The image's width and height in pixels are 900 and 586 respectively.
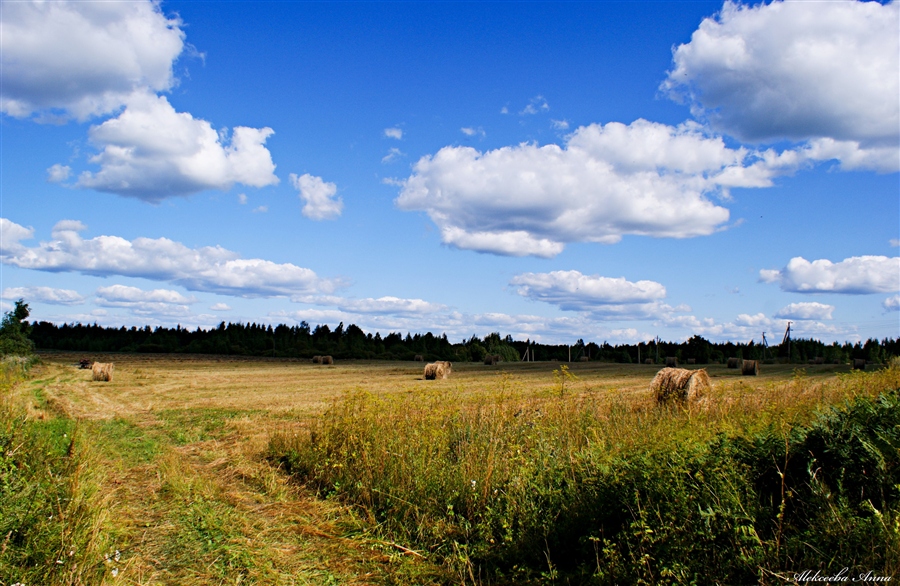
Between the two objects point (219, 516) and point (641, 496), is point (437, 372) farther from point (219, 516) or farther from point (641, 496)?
point (641, 496)

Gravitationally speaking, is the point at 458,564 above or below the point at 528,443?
below

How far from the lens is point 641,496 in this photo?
525 cm

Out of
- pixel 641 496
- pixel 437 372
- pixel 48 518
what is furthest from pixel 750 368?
pixel 48 518

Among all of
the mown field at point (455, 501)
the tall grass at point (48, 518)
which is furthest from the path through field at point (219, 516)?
the tall grass at point (48, 518)

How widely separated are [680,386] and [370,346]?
54362mm

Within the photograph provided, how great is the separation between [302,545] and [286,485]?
2221 millimetres

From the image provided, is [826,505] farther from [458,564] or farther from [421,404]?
[421,404]

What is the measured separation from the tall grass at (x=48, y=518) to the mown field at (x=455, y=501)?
23mm

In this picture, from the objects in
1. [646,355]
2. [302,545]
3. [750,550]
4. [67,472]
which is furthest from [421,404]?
[646,355]

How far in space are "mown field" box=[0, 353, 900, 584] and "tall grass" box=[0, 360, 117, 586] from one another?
0.08 ft

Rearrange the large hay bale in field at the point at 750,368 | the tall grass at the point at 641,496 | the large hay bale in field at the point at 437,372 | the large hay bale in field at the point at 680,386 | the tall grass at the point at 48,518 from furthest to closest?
the large hay bale in field at the point at 750,368, the large hay bale in field at the point at 437,372, the large hay bale in field at the point at 680,386, the tall grass at the point at 48,518, the tall grass at the point at 641,496

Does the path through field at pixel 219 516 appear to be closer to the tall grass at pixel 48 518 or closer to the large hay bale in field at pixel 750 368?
the tall grass at pixel 48 518

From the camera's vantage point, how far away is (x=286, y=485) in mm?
8445

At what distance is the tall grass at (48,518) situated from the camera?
501 centimetres
